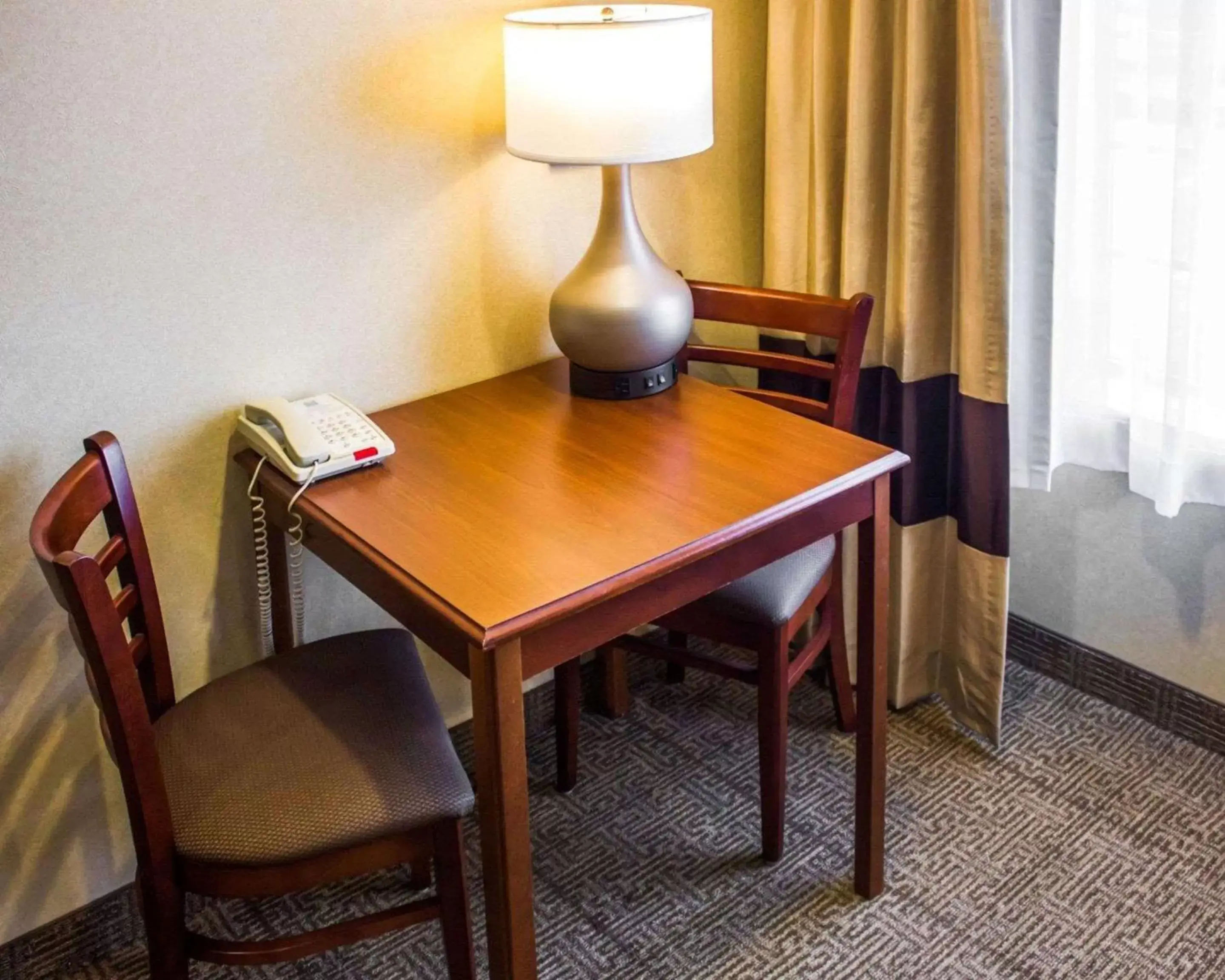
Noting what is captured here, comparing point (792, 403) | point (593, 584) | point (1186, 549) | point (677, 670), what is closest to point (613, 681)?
point (677, 670)

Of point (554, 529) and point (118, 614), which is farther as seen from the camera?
point (554, 529)

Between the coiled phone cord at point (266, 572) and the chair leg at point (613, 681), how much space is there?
62cm

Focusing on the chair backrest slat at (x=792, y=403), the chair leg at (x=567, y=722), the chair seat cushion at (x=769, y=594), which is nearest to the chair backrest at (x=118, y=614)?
the chair leg at (x=567, y=722)

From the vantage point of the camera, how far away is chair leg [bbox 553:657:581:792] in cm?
217

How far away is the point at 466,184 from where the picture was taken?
2.03 m

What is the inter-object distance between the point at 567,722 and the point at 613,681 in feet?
0.76

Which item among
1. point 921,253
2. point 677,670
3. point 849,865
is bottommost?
point 849,865

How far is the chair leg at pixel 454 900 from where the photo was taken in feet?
5.10

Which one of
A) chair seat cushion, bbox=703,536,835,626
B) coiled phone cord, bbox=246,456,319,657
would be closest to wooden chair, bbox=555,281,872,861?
chair seat cushion, bbox=703,536,835,626

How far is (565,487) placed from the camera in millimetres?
1721

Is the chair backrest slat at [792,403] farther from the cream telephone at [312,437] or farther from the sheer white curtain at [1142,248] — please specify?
the cream telephone at [312,437]

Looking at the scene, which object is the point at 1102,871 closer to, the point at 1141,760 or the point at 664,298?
the point at 1141,760

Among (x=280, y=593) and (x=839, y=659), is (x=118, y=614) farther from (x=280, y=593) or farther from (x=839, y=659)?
(x=839, y=659)

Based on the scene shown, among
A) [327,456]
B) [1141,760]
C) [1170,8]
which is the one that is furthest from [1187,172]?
[327,456]
